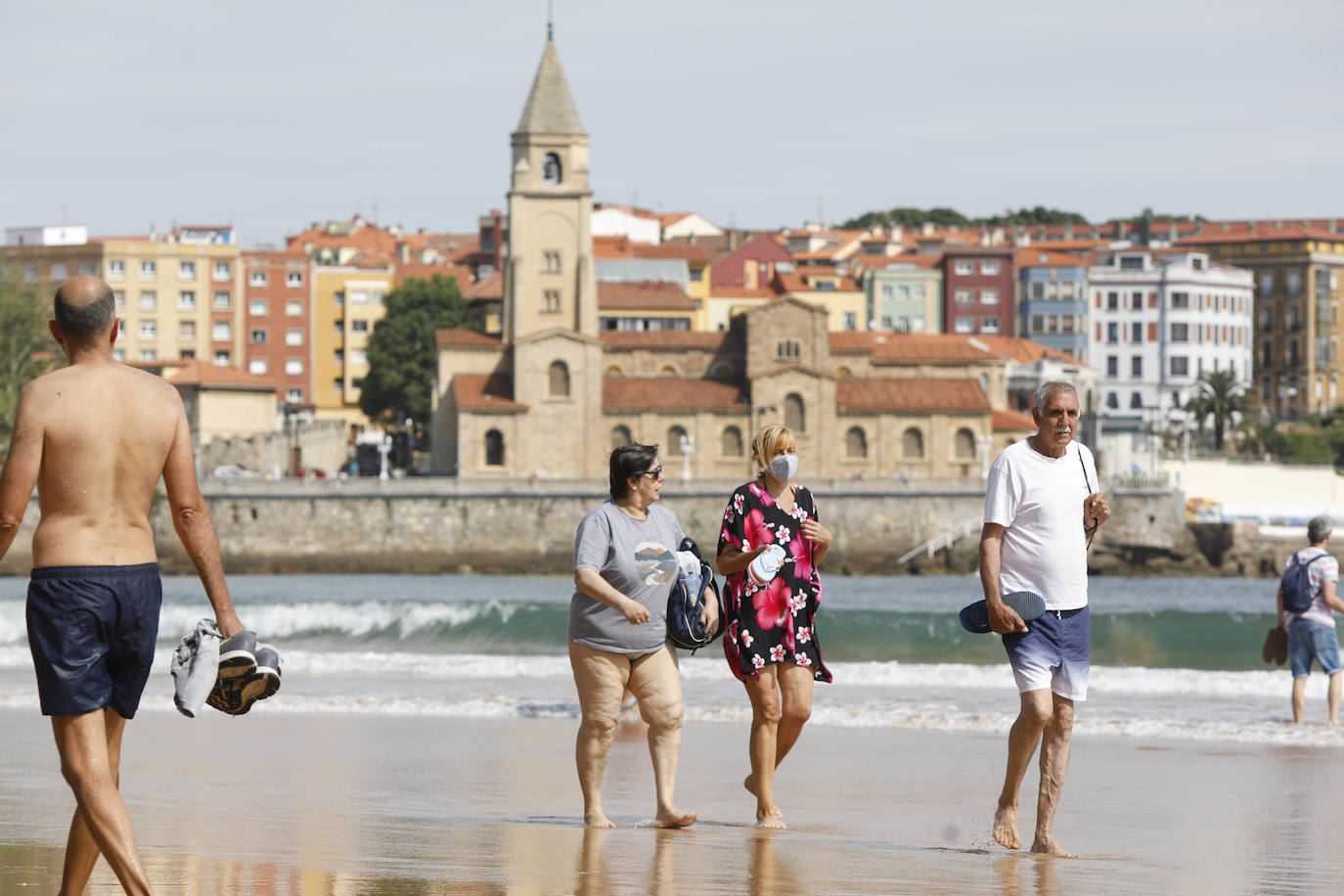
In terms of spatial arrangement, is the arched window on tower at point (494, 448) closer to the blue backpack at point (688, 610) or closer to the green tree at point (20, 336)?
the green tree at point (20, 336)

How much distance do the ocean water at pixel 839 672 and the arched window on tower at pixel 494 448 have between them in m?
37.6

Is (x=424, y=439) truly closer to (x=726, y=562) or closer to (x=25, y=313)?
(x=25, y=313)

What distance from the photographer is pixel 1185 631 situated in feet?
85.1

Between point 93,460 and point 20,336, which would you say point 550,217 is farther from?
point 93,460

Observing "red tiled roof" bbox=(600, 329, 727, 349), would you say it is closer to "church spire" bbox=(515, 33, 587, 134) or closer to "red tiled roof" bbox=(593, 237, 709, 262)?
"church spire" bbox=(515, 33, 587, 134)

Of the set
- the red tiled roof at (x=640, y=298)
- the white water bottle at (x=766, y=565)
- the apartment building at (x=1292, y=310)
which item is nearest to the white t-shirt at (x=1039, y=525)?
the white water bottle at (x=766, y=565)

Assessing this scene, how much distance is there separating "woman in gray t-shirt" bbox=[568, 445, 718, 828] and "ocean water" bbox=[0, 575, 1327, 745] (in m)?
5.66

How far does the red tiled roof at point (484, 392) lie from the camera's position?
225 feet

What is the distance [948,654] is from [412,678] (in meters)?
8.34

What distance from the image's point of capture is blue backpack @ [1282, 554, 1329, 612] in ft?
40.5

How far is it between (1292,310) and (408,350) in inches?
2109

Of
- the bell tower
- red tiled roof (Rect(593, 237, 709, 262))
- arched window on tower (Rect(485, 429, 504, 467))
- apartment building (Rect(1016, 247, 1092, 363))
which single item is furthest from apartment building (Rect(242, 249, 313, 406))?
apartment building (Rect(1016, 247, 1092, 363))

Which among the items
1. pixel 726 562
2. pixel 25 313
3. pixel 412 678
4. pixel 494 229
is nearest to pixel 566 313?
pixel 25 313

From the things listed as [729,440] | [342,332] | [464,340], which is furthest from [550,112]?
[342,332]
